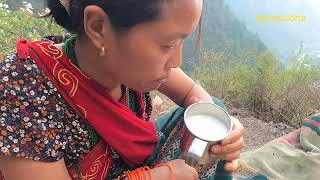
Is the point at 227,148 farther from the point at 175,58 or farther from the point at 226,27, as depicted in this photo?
the point at 226,27

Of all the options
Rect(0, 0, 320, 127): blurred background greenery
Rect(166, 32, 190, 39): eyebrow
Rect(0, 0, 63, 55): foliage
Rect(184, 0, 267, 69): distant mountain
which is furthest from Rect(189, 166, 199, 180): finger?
Rect(184, 0, 267, 69): distant mountain

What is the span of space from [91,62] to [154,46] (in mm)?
225

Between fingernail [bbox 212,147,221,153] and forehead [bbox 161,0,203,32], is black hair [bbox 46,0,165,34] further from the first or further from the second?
fingernail [bbox 212,147,221,153]

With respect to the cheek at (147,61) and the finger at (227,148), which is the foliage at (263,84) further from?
the cheek at (147,61)

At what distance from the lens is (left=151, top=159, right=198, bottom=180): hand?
46.9 inches

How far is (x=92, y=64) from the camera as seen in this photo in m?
1.16

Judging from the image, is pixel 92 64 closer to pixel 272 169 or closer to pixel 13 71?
pixel 13 71

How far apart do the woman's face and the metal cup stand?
0.14m

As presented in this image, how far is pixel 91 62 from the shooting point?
116cm

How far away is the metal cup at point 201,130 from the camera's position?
3.50 ft

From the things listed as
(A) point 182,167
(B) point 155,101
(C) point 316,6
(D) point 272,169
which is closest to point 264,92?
(B) point 155,101

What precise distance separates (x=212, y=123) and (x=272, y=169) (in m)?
1.12

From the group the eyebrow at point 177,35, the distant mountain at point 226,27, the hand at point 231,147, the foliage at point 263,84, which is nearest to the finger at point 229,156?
the hand at point 231,147

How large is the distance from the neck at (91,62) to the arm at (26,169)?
27 centimetres
